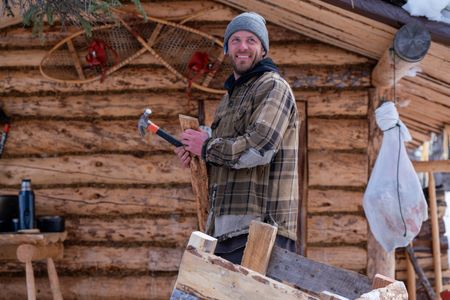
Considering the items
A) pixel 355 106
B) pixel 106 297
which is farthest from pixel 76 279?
pixel 355 106

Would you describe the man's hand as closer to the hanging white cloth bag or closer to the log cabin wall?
the hanging white cloth bag

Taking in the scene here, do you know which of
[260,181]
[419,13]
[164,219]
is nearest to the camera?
[260,181]

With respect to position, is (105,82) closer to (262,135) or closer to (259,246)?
(262,135)

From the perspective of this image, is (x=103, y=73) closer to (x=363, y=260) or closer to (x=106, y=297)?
(x=106, y=297)

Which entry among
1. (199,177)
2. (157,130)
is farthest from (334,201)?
(157,130)

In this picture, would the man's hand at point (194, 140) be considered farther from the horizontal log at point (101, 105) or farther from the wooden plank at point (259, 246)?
the horizontal log at point (101, 105)

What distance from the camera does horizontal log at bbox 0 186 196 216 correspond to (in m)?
7.34

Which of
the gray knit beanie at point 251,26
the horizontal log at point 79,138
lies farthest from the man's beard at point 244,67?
the horizontal log at point 79,138

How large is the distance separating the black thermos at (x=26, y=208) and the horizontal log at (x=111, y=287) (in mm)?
787

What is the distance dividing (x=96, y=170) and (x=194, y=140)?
11.7ft

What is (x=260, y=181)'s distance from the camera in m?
3.93

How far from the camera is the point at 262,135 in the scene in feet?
12.3

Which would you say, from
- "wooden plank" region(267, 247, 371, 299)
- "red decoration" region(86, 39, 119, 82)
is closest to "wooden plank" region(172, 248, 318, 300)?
"wooden plank" region(267, 247, 371, 299)

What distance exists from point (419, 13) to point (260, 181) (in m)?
2.40
